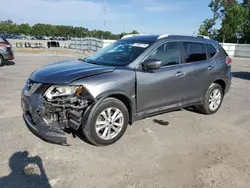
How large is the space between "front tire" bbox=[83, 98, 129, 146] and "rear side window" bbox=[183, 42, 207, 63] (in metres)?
1.87

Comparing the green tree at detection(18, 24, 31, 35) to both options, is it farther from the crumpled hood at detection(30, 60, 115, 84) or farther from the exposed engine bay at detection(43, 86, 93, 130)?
the exposed engine bay at detection(43, 86, 93, 130)

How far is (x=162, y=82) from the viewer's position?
13.8ft

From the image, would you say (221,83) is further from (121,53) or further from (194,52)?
(121,53)

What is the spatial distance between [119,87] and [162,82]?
0.94 metres

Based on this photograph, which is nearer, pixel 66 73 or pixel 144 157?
pixel 144 157

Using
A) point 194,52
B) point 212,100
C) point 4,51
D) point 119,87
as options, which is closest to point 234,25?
point 4,51

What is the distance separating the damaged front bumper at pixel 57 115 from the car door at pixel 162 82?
3.47 feet

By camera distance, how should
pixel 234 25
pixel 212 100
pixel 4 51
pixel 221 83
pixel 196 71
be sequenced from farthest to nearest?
pixel 234 25
pixel 4 51
pixel 221 83
pixel 212 100
pixel 196 71

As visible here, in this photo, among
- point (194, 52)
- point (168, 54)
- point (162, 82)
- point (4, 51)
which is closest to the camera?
point (162, 82)

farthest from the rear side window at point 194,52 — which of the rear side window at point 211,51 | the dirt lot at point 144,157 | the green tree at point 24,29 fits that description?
the green tree at point 24,29

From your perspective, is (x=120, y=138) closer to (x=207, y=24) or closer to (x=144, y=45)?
(x=144, y=45)

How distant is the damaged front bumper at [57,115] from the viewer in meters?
3.36

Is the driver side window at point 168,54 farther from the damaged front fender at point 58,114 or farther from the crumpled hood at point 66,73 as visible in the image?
the damaged front fender at point 58,114

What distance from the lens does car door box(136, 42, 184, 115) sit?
4.00 meters
